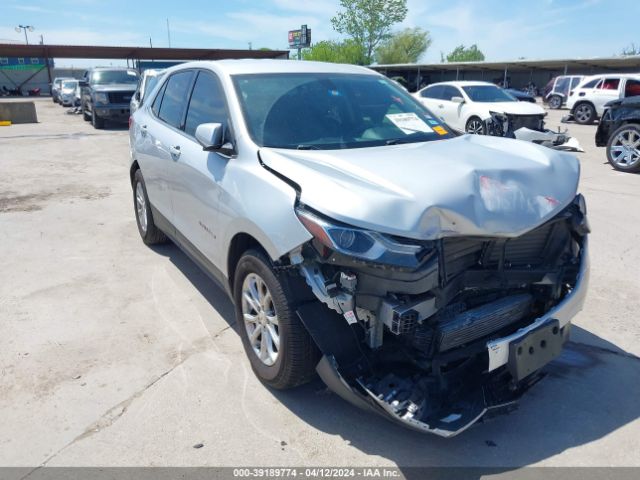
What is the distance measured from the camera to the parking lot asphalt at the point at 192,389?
2.64m

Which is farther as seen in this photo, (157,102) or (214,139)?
(157,102)

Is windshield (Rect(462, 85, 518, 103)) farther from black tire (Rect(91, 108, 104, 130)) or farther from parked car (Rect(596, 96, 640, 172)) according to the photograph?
black tire (Rect(91, 108, 104, 130))

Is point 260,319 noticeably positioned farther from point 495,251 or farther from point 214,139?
point 495,251

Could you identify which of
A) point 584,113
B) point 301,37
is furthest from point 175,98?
point 301,37

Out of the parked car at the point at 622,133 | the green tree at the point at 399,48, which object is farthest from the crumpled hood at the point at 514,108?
the green tree at the point at 399,48

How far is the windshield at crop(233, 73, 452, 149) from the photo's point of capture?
3322mm

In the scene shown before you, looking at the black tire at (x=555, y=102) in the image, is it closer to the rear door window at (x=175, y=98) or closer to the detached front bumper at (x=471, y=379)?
the rear door window at (x=175, y=98)

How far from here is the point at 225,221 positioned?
3.21m

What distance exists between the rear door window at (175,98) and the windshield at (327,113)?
0.91 meters

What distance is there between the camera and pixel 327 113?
3.56 metres

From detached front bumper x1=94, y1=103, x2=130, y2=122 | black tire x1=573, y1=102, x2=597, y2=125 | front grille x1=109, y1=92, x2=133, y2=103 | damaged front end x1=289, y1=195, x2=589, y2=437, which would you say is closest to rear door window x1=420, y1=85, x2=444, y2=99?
black tire x1=573, y1=102, x2=597, y2=125

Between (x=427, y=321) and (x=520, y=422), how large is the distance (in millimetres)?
922

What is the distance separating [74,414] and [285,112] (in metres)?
2.28

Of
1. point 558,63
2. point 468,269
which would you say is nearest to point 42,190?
point 468,269
